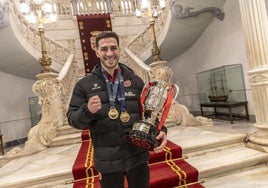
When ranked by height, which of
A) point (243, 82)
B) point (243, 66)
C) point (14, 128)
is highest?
point (243, 66)

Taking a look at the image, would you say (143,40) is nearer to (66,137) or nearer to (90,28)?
→ (90,28)

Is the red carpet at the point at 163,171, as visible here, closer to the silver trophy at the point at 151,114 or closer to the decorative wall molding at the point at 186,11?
the silver trophy at the point at 151,114

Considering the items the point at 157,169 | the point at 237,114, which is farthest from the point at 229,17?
the point at 157,169

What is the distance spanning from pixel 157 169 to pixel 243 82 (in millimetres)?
5009

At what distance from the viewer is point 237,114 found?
24.9ft

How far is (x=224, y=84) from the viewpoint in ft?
25.7

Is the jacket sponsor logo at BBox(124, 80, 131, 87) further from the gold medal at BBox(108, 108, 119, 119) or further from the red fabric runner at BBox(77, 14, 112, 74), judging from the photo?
the red fabric runner at BBox(77, 14, 112, 74)

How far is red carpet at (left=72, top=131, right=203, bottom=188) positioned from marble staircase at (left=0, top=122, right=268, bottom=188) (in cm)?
12

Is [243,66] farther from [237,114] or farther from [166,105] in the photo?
[166,105]

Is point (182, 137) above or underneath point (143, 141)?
underneath

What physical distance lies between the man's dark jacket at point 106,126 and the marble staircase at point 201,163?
1.76 metres

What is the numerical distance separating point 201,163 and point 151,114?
2.19 metres

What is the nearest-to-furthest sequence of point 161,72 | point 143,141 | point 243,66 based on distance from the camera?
point 143,141 < point 161,72 < point 243,66

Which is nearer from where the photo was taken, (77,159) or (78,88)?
(78,88)
